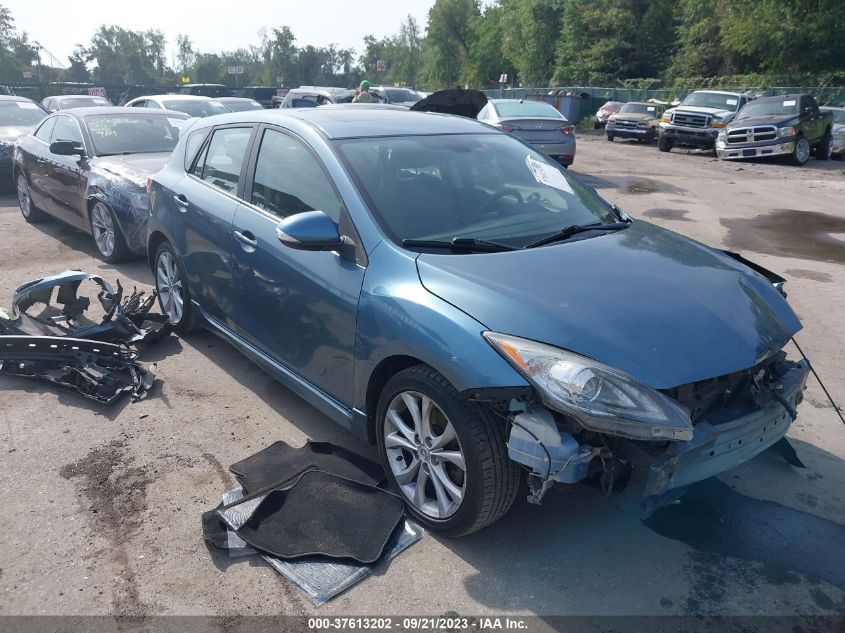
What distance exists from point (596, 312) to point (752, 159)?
18618mm

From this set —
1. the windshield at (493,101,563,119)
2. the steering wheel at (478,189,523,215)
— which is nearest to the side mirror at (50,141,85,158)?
the steering wheel at (478,189,523,215)

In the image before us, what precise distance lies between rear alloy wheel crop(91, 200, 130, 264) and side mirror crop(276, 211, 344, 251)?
4.63 meters

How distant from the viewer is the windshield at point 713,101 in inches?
842

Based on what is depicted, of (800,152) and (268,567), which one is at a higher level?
(800,152)

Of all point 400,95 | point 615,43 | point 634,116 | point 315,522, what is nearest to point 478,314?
point 315,522

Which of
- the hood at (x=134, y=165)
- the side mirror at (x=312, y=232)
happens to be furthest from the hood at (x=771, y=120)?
the side mirror at (x=312, y=232)

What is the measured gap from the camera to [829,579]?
9.17 feet

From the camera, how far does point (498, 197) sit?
378 centimetres

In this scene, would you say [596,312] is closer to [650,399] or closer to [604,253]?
[650,399]

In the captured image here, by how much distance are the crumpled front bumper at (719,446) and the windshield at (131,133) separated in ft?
23.9

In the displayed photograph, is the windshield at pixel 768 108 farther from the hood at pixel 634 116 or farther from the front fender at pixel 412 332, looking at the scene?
the front fender at pixel 412 332

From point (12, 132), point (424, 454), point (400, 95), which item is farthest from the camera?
point (400, 95)

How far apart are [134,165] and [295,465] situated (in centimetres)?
511

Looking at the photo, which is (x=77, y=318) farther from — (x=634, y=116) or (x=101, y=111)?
(x=634, y=116)
